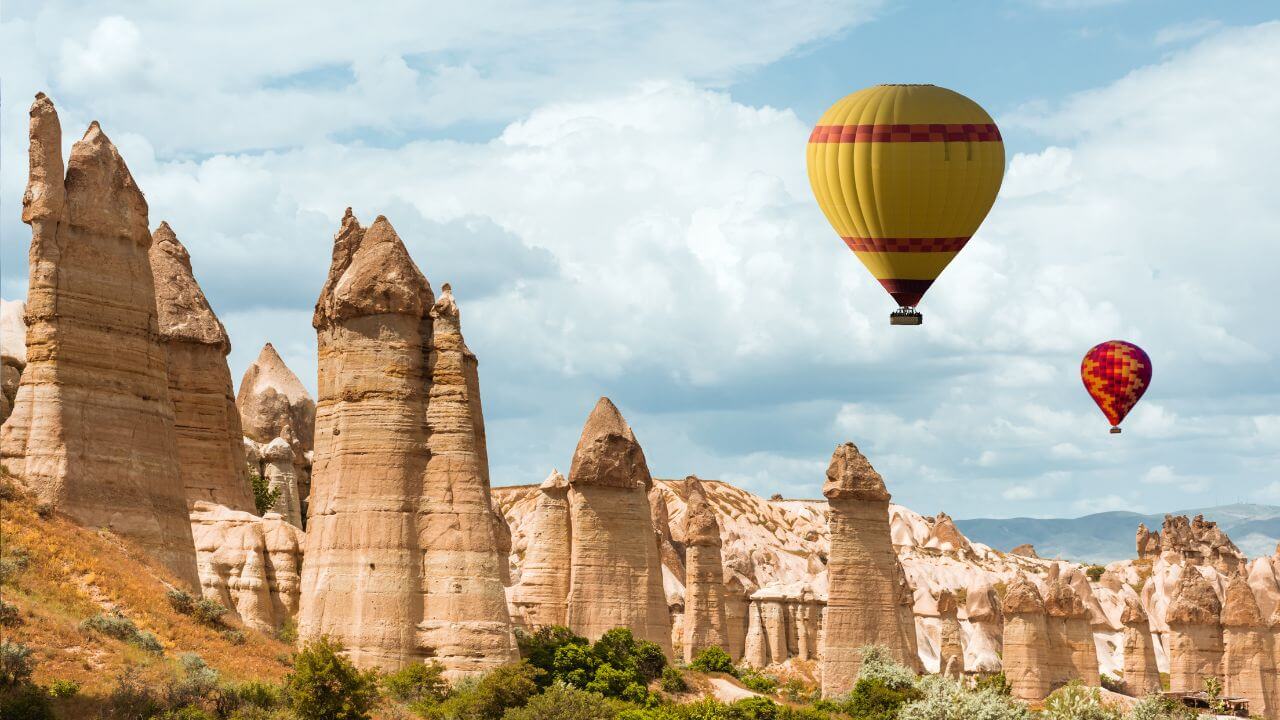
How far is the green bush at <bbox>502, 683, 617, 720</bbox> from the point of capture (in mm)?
40812

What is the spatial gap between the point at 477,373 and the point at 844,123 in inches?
542

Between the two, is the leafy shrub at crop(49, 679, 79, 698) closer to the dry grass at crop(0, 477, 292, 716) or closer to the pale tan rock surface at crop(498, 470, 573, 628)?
the dry grass at crop(0, 477, 292, 716)

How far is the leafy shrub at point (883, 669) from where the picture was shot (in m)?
62.0

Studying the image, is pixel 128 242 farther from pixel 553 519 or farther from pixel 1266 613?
pixel 1266 613

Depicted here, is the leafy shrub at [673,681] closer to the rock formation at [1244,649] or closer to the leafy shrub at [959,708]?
the leafy shrub at [959,708]

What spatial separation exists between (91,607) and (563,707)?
11792mm

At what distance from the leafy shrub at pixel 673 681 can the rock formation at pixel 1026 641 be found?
2847 centimetres

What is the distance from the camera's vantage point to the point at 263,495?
61656mm

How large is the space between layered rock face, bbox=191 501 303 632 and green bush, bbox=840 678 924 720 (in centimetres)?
2129

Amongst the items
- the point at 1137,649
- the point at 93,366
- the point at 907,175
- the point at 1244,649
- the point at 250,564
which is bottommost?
the point at 1244,649

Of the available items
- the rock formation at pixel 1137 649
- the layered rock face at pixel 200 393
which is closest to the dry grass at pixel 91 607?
the layered rock face at pixel 200 393

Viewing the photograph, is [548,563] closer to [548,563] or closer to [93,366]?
[548,563]

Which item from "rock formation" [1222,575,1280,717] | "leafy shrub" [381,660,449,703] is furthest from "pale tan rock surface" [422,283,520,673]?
"rock formation" [1222,575,1280,717]

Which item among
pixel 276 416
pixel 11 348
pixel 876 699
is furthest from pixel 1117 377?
pixel 11 348
